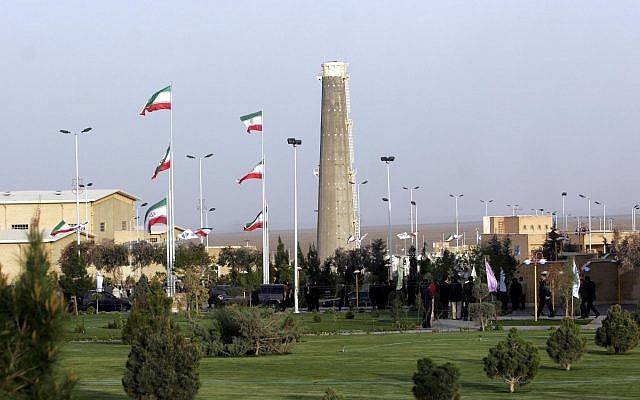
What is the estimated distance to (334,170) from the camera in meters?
104

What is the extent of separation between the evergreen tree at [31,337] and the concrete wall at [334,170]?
92.7 meters

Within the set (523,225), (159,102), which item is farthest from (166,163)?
(523,225)

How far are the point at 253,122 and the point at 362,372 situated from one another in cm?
4008

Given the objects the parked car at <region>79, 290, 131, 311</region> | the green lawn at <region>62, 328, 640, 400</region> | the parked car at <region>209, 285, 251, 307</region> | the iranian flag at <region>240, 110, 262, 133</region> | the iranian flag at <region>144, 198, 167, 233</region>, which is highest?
the iranian flag at <region>240, 110, 262, 133</region>

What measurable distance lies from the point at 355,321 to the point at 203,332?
16.2 meters

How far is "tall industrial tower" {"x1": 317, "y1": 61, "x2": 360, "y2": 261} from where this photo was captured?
10194cm

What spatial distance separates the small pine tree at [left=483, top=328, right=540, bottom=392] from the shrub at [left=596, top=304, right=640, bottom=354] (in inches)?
278

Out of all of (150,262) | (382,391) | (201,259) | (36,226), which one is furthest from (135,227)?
(36,226)

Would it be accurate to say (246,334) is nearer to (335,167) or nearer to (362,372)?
(362,372)

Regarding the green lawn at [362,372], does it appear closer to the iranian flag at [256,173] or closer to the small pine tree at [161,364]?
the small pine tree at [161,364]

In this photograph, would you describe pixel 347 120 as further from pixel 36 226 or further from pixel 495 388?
pixel 36 226

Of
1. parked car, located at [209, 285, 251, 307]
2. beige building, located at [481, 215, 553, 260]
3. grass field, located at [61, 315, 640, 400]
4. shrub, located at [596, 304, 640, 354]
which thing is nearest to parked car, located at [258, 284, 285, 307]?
parked car, located at [209, 285, 251, 307]

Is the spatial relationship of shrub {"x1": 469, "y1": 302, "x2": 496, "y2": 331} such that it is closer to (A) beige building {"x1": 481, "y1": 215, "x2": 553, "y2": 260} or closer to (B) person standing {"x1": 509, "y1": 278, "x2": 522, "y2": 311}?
(B) person standing {"x1": 509, "y1": 278, "x2": 522, "y2": 311}

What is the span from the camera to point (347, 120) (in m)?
103
